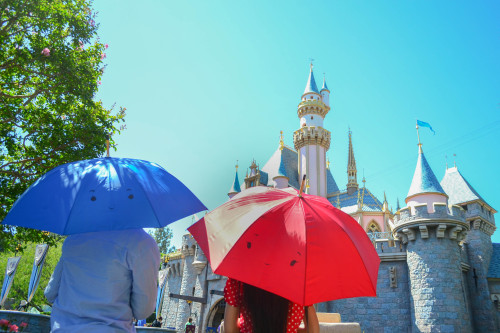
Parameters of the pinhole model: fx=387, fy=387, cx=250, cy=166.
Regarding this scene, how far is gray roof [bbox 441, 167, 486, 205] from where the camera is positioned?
20812 mm

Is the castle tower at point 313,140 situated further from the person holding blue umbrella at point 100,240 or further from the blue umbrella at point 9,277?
the person holding blue umbrella at point 100,240

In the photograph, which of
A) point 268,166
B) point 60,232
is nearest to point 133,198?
point 60,232

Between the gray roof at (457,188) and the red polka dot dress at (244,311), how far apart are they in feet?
68.8

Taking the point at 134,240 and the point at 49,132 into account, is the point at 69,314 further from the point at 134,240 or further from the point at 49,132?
the point at 49,132

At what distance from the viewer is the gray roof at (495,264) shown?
18.3m

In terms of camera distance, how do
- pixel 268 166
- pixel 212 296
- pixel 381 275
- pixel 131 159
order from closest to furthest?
pixel 131 159
pixel 381 275
pixel 212 296
pixel 268 166

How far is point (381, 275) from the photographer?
18.5 meters

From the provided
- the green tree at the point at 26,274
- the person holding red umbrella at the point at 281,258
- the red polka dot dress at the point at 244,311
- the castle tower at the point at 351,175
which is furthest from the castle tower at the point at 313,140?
the red polka dot dress at the point at 244,311

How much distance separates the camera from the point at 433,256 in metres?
16.7

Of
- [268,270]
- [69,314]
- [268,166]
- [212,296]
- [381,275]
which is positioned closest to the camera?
[268,270]

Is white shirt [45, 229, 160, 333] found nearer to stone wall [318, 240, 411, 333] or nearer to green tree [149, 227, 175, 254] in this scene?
stone wall [318, 240, 411, 333]

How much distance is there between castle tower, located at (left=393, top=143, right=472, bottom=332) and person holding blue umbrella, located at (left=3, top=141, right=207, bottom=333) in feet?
52.0

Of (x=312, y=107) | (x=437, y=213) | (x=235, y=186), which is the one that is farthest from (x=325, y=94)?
(x=437, y=213)

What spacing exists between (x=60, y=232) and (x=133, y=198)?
22.7 inches
